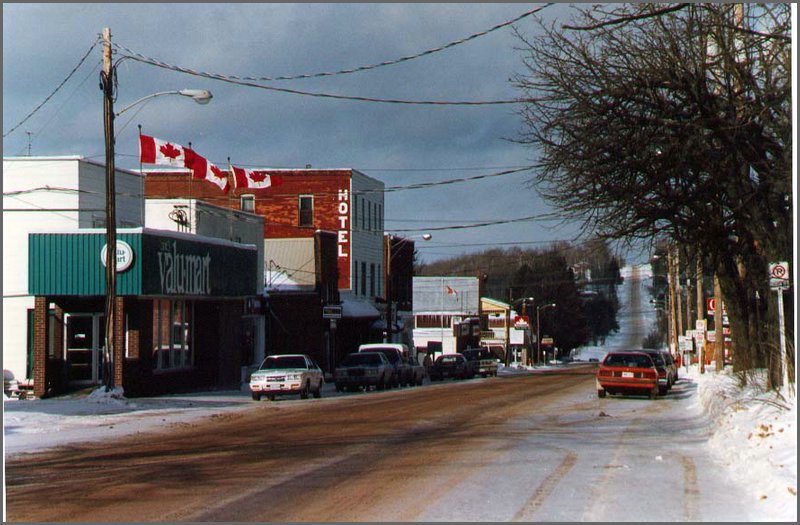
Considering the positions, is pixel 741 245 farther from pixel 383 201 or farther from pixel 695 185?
pixel 383 201

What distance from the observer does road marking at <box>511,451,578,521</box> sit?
1110 centimetres

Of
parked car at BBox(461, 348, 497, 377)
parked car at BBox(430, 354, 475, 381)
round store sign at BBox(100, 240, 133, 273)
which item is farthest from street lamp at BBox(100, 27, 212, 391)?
parked car at BBox(461, 348, 497, 377)

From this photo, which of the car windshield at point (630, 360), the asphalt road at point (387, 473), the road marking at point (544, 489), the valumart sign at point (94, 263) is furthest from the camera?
the car windshield at point (630, 360)

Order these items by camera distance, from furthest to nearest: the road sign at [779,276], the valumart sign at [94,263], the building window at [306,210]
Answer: the building window at [306,210]
the valumart sign at [94,263]
the road sign at [779,276]

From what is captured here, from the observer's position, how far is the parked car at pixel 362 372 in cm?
4128

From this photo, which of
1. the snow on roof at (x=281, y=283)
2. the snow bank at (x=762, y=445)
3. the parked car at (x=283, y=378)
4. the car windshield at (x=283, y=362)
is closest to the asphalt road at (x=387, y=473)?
the snow bank at (x=762, y=445)

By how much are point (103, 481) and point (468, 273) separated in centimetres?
12388

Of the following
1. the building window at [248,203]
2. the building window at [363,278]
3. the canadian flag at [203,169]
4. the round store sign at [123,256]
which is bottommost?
the round store sign at [123,256]

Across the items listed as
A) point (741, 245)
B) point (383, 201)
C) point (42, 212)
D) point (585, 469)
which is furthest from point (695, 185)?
point (383, 201)

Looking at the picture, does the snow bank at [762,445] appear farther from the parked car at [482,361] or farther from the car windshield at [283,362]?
the parked car at [482,361]

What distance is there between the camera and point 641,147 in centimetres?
2172

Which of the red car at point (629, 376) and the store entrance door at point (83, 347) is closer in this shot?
the red car at point (629, 376)

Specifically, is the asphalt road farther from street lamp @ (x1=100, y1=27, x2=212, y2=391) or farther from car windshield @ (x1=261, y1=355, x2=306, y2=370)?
car windshield @ (x1=261, y1=355, x2=306, y2=370)

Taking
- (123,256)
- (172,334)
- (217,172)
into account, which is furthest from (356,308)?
(123,256)
